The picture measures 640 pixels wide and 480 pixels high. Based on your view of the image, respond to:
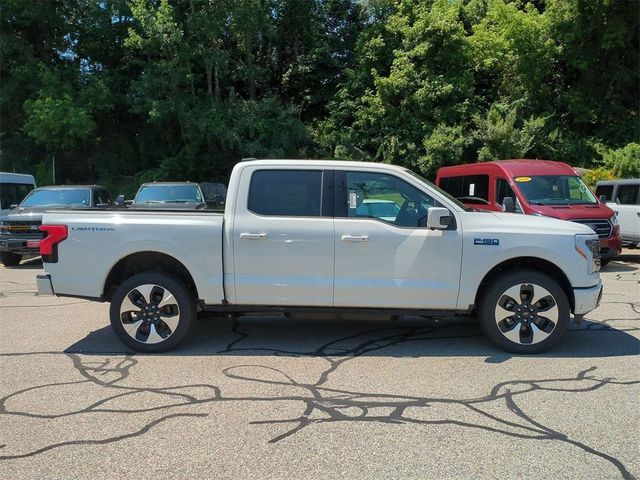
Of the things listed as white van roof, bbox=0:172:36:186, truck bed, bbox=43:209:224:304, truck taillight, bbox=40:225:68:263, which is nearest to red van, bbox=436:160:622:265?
truck bed, bbox=43:209:224:304

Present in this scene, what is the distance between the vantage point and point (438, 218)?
524 centimetres

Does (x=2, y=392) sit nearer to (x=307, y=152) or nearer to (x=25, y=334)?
(x=25, y=334)

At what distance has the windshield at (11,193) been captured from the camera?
50.1 feet

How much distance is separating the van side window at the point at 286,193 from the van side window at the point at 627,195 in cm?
1117

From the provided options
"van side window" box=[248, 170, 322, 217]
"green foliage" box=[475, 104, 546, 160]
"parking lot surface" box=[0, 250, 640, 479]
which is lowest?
"parking lot surface" box=[0, 250, 640, 479]

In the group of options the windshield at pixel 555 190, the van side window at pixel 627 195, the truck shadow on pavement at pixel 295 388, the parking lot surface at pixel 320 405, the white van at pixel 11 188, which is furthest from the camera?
the white van at pixel 11 188

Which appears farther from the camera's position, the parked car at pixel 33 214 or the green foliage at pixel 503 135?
the green foliage at pixel 503 135

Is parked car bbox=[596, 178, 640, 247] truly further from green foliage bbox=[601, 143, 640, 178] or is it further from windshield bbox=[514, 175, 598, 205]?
green foliage bbox=[601, 143, 640, 178]

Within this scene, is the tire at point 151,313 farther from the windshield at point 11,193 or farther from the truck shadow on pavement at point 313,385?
the windshield at point 11,193

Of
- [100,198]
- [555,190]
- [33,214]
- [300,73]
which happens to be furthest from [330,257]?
[300,73]

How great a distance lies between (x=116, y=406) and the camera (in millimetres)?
4234

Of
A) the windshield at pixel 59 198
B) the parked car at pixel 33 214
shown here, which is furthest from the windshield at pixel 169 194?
the windshield at pixel 59 198

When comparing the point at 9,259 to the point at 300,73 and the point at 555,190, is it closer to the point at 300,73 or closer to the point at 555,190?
the point at 555,190

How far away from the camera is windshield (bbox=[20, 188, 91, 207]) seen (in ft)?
43.5
